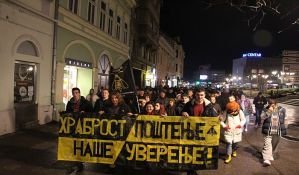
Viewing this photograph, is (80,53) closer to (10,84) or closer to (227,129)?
(10,84)

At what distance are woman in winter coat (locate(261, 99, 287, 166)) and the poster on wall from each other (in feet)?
26.4

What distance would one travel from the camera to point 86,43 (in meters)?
17.4

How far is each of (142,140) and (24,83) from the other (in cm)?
681

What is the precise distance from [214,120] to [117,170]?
2349 mm

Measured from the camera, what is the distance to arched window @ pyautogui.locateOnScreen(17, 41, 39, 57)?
1174 cm

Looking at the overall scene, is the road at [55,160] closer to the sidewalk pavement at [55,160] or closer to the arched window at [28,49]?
the sidewalk pavement at [55,160]

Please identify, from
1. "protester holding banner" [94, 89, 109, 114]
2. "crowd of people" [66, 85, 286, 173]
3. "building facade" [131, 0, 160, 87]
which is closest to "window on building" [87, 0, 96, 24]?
"crowd of people" [66, 85, 286, 173]

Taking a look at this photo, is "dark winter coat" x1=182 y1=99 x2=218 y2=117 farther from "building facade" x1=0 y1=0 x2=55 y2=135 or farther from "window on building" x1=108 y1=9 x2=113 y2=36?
"window on building" x1=108 y1=9 x2=113 y2=36

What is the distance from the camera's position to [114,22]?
2278 cm

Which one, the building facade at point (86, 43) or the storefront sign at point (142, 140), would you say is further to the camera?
the building facade at point (86, 43)

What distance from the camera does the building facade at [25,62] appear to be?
10664 millimetres

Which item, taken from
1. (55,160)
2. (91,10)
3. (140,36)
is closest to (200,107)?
(55,160)

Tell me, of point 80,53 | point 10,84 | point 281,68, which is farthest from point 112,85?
point 281,68

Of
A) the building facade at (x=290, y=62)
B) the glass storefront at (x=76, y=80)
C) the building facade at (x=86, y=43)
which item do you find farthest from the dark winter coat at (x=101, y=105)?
the building facade at (x=290, y=62)
